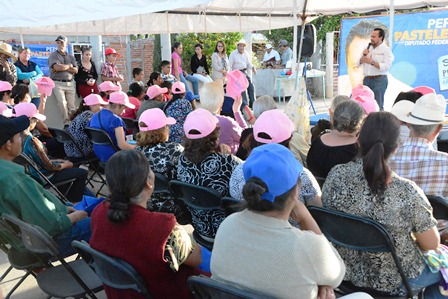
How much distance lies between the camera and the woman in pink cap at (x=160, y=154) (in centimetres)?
329

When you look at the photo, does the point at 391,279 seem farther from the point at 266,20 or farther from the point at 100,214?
the point at 266,20

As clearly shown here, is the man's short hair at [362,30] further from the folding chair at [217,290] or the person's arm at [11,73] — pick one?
the folding chair at [217,290]

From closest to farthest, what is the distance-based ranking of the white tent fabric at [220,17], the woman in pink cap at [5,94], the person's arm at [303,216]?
the person's arm at [303,216] < the woman in pink cap at [5,94] < the white tent fabric at [220,17]

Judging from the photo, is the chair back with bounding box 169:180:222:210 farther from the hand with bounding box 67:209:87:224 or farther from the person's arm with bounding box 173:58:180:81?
the person's arm with bounding box 173:58:180:81

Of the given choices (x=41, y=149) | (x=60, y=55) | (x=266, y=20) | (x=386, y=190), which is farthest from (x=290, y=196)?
(x=266, y=20)

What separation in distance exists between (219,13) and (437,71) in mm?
4576

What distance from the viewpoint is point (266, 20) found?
9.66m

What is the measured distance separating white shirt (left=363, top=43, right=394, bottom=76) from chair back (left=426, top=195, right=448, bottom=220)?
16.5 feet

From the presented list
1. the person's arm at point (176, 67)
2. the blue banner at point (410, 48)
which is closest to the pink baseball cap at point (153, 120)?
the blue banner at point (410, 48)

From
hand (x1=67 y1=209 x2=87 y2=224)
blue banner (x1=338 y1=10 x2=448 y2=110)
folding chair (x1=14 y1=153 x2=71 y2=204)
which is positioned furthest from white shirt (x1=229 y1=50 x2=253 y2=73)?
hand (x1=67 y1=209 x2=87 y2=224)

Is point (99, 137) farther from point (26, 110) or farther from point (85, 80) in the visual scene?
point (85, 80)

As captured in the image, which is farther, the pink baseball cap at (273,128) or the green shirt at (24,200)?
the pink baseball cap at (273,128)

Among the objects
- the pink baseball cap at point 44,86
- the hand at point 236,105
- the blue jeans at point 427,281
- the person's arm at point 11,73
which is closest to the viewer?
the blue jeans at point 427,281

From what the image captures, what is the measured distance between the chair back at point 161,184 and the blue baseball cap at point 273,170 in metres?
1.52
